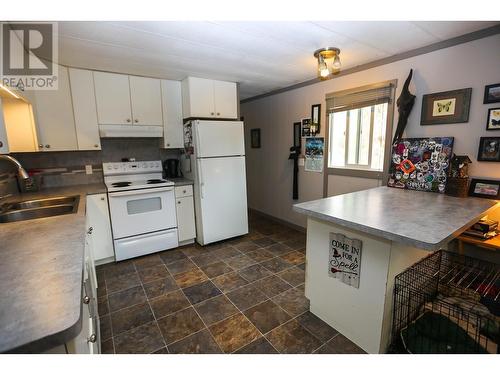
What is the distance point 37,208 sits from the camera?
6.39 ft

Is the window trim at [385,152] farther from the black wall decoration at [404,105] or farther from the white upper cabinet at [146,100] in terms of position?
the white upper cabinet at [146,100]

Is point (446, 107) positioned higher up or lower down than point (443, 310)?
higher up

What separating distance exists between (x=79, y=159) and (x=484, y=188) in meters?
4.18

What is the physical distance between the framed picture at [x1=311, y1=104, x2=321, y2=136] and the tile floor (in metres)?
1.62

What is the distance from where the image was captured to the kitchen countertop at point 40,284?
63 cm

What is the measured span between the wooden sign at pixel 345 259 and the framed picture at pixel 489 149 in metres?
1.42

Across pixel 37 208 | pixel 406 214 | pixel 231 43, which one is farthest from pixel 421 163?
pixel 37 208

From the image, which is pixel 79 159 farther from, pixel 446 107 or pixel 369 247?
pixel 446 107

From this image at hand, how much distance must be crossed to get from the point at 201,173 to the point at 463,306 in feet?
8.79

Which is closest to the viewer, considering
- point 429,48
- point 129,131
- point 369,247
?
point 369,247

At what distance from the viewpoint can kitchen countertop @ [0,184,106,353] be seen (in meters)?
0.63

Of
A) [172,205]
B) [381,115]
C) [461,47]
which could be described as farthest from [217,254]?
[461,47]

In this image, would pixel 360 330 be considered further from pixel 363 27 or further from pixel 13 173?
pixel 13 173
